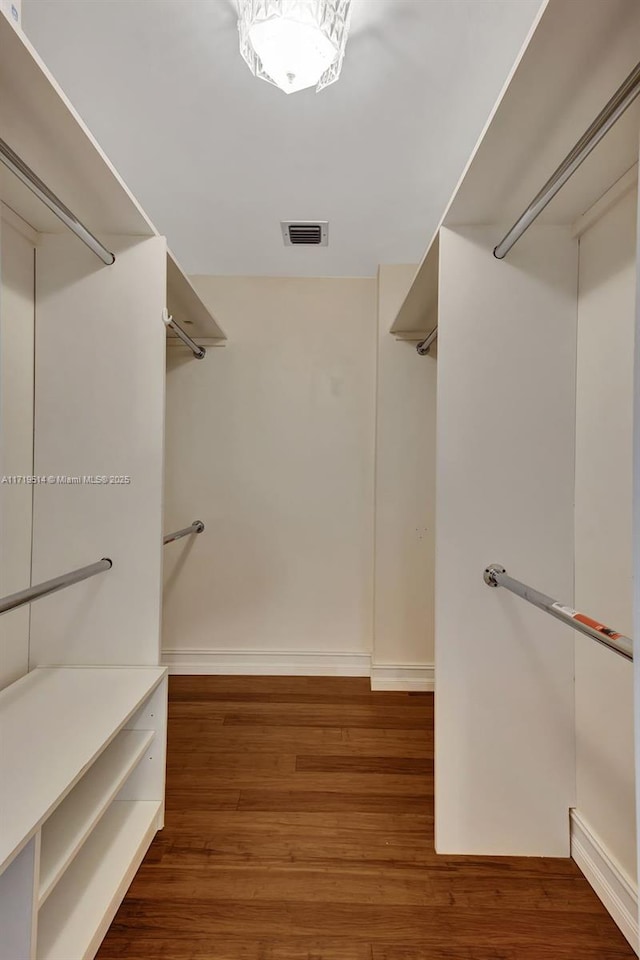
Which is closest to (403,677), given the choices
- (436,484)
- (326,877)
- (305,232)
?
(326,877)

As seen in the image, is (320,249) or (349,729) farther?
(320,249)

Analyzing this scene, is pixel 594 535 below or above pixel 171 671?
above

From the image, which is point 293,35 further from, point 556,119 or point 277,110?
point 556,119

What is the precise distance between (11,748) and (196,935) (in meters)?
0.68

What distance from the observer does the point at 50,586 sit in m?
1.24

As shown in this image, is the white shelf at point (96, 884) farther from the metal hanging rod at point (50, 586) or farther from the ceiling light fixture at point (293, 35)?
the ceiling light fixture at point (293, 35)

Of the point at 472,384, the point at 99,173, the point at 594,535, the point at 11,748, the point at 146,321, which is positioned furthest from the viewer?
the point at 146,321

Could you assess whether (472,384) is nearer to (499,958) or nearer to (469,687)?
(469,687)

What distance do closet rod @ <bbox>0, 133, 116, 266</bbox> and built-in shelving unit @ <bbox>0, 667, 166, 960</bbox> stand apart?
1.38 metres

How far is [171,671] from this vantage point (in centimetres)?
275

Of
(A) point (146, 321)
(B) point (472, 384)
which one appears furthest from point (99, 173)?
(B) point (472, 384)

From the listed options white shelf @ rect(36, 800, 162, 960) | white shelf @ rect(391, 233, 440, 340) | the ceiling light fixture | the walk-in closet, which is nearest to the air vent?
the walk-in closet

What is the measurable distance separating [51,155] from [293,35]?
0.72 m

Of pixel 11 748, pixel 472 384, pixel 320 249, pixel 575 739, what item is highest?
pixel 320 249
